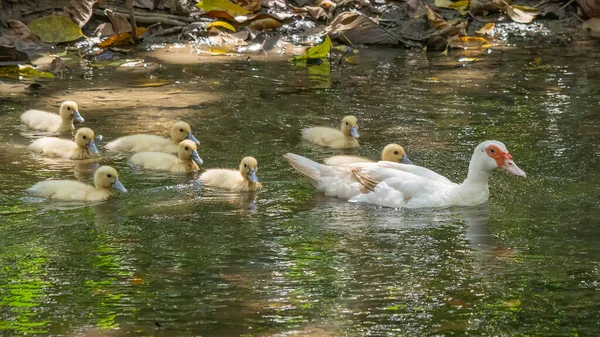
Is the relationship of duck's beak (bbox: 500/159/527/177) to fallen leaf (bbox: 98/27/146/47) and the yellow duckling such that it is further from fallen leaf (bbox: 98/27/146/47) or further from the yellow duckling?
fallen leaf (bbox: 98/27/146/47)

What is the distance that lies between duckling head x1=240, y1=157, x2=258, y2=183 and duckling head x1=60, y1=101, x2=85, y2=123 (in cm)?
248

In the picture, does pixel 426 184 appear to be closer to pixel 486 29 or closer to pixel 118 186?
pixel 118 186

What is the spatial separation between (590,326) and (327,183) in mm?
3045

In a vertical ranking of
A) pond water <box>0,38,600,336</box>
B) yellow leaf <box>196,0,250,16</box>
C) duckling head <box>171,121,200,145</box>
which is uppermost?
yellow leaf <box>196,0,250,16</box>

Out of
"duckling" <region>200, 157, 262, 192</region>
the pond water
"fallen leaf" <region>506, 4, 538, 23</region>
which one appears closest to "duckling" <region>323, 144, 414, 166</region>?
the pond water

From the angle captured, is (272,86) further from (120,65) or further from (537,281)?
(537,281)

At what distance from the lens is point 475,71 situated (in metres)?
12.5

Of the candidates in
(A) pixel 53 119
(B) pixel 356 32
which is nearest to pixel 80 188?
(A) pixel 53 119

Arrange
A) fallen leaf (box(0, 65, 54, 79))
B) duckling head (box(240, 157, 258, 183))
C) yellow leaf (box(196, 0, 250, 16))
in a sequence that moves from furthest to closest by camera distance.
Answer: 1. yellow leaf (box(196, 0, 250, 16))
2. fallen leaf (box(0, 65, 54, 79))
3. duckling head (box(240, 157, 258, 183))

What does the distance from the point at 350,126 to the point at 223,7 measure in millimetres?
5730

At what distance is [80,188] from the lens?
26.0 ft

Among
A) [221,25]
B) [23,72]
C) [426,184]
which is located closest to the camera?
[426,184]

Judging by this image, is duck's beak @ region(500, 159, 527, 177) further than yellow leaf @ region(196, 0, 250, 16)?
No

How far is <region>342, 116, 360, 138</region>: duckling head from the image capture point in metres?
9.33
